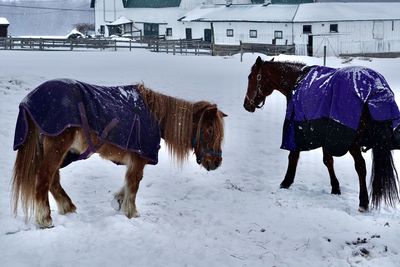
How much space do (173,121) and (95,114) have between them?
103cm

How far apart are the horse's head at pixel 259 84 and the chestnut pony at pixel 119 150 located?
7.33ft

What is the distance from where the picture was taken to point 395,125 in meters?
6.52

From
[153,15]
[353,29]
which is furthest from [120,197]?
[153,15]

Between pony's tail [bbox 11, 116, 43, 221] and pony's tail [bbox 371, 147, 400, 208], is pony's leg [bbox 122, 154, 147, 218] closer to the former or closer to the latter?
pony's tail [bbox 11, 116, 43, 221]

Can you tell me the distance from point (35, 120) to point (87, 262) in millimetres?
1652

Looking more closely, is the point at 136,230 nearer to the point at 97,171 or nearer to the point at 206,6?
the point at 97,171

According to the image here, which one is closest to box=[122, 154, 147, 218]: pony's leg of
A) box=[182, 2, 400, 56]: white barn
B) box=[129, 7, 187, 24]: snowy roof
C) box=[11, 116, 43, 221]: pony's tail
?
box=[11, 116, 43, 221]: pony's tail

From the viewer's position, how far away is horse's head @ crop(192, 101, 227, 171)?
5945 millimetres

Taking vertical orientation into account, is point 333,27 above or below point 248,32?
above

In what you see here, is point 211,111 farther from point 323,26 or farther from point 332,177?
point 323,26

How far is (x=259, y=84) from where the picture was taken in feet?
26.5

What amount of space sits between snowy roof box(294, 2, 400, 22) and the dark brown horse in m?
34.7

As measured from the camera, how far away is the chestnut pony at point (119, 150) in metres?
5.34

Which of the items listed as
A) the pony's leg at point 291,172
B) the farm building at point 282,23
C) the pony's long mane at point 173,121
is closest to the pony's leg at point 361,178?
the pony's leg at point 291,172
